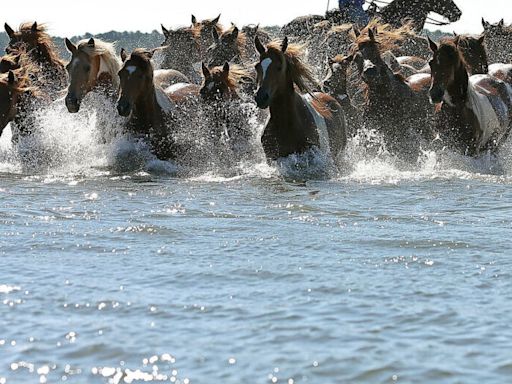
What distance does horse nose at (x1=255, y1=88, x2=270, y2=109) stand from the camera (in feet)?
33.6

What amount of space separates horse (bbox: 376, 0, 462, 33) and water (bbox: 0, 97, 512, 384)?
11025mm

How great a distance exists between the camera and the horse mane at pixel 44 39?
1359 cm

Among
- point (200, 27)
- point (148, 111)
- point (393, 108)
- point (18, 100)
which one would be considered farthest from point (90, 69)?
point (200, 27)

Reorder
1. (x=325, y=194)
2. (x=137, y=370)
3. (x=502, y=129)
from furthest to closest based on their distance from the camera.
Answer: (x=502, y=129), (x=325, y=194), (x=137, y=370)

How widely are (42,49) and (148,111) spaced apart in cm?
280

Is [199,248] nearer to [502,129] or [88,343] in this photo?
[88,343]

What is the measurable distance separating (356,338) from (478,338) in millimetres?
428

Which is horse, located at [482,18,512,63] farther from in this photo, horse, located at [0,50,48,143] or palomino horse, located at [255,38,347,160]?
horse, located at [0,50,48,143]

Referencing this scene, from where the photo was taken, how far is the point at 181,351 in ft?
13.0

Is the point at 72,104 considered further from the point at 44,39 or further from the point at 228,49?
the point at 228,49

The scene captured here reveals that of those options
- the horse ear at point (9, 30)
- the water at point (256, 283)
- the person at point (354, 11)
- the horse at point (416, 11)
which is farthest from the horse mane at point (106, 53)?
the horse at point (416, 11)

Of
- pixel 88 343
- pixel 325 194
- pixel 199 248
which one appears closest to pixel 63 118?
pixel 325 194

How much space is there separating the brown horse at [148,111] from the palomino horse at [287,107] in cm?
106

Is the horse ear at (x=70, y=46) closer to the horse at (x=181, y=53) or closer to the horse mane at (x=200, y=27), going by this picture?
the horse at (x=181, y=53)
